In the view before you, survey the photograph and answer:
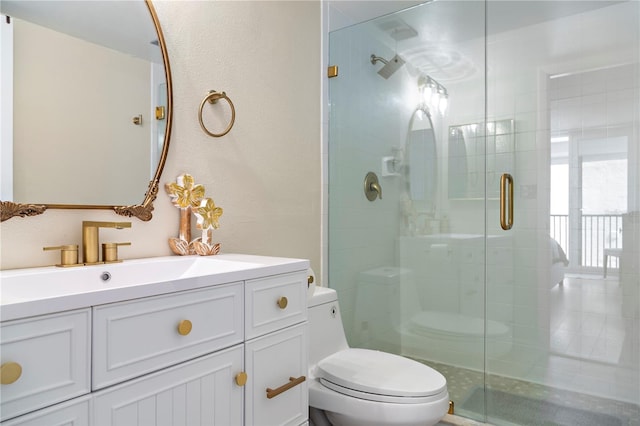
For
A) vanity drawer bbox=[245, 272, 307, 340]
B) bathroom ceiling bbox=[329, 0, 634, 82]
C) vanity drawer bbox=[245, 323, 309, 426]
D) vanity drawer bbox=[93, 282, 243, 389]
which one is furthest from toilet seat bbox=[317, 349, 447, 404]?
bathroom ceiling bbox=[329, 0, 634, 82]

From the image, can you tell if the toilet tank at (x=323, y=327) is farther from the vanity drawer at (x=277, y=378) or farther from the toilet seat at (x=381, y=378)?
the vanity drawer at (x=277, y=378)

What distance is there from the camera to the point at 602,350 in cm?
195

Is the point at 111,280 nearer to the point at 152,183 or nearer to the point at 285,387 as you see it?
the point at 152,183

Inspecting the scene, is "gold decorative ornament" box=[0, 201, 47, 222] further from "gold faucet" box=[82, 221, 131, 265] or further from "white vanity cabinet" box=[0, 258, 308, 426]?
"white vanity cabinet" box=[0, 258, 308, 426]

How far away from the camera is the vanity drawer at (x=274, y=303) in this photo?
44.8 inches

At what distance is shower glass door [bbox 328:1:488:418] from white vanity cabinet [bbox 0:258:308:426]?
1.15 metres

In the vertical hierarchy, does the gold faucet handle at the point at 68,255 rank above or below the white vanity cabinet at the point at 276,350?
above

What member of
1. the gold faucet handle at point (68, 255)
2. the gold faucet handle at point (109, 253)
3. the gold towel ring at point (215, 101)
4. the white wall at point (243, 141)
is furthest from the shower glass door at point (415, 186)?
the gold faucet handle at point (68, 255)

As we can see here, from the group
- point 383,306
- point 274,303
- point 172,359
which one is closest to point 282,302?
point 274,303

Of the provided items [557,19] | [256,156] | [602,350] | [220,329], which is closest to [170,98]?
[256,156]

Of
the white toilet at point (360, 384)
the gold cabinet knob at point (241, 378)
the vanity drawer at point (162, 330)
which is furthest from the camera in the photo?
the white toilet at point (360, 384)

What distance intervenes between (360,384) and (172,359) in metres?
0.83

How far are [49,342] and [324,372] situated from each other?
1125mm

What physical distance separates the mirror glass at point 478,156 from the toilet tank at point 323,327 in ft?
2.90
